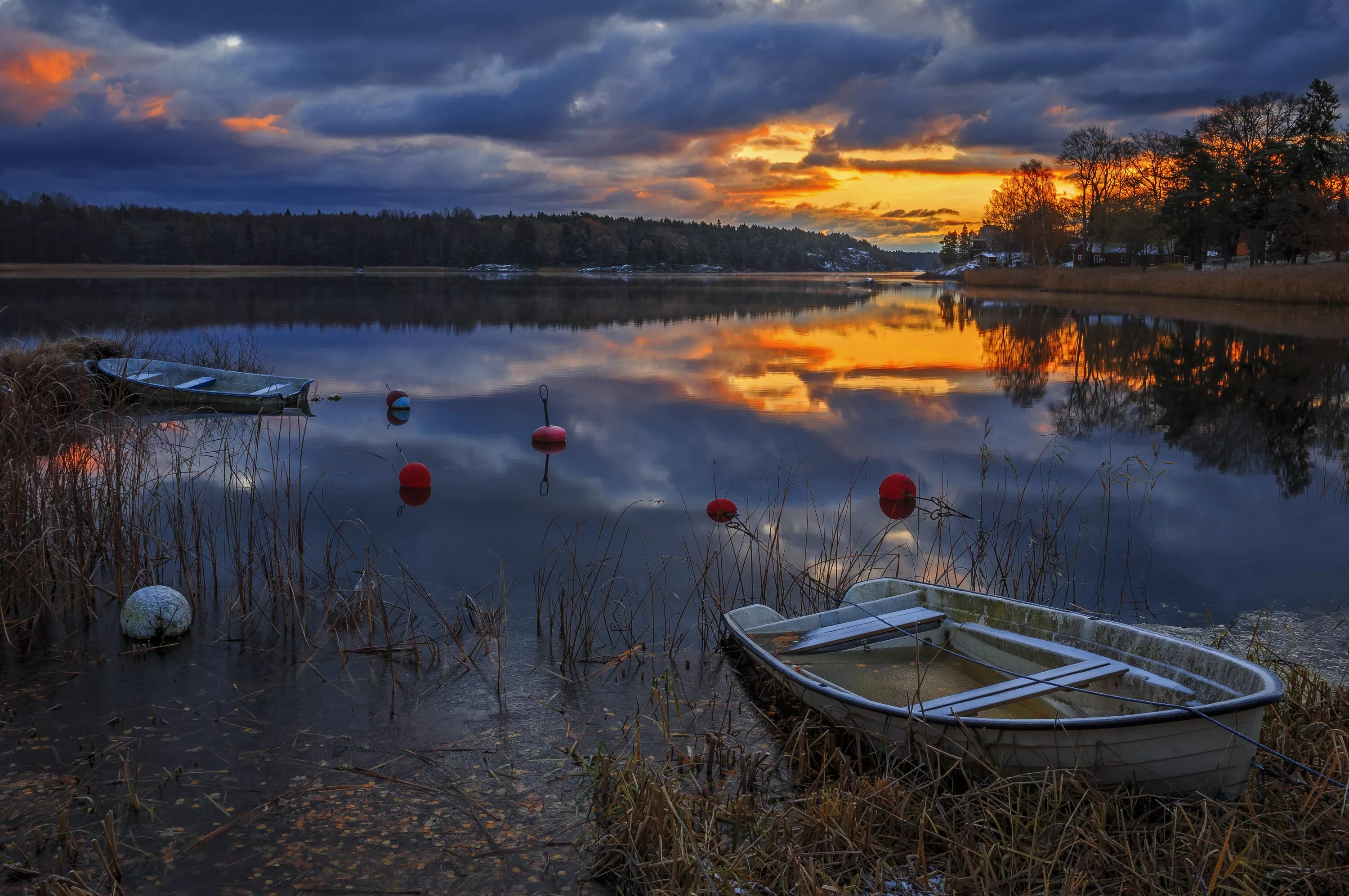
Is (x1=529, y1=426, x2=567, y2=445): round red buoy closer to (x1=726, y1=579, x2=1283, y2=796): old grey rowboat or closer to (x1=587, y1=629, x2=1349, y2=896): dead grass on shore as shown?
(x1=726, y1=579, x2=1283, y2=796): old grey rowboat

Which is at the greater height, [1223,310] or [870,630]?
[1223,310]

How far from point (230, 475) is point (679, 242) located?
632 ft

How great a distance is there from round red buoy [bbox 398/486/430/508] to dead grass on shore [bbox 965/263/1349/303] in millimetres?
45506

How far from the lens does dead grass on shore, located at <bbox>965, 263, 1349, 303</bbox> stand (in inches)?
1711

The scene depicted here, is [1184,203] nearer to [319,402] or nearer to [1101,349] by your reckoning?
[1101,349]

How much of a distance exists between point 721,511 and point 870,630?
4399 millimetres

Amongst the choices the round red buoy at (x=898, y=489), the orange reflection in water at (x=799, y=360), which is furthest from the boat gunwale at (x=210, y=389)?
the round red buoy at (x=898, y=489)

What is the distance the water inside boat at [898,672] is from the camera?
6.07 metres

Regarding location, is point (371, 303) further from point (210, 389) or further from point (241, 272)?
point (241, 272)

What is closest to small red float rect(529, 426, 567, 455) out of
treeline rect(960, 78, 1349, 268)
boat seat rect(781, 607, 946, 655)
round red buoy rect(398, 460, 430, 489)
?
round red buoy rect(398, 460, 430, 489)

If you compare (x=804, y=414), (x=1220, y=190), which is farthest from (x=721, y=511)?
(x=1220, y=190)

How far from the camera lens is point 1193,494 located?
43.5 ft

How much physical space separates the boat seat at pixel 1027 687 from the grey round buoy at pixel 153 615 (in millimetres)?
5636

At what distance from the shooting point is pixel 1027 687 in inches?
210
